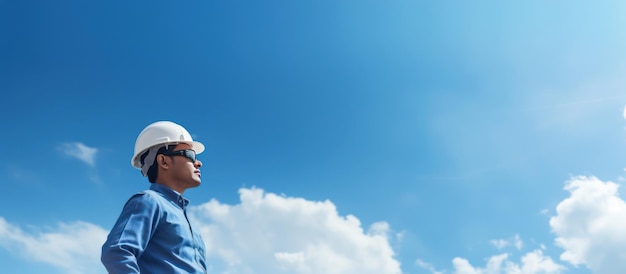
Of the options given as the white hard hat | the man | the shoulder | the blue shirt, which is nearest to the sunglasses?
the man

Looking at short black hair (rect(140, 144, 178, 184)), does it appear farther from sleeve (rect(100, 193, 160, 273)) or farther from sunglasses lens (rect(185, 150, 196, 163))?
Result: sleeve (rect(100, 193, 160, 273))

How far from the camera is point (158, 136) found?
681 cm

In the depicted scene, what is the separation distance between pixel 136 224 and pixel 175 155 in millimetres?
1422

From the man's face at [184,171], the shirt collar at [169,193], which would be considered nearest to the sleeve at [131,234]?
the shirt collar at [169,193]

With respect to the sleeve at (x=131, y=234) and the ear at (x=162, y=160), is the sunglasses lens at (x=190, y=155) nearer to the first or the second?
the ear at (x=162, y=160)

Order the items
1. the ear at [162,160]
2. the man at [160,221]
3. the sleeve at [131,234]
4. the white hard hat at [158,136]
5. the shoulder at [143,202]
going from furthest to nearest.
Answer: the white hard hat at [158,136] → the ear at [162,160] → the shoulder at [143,202] → the man at [160,221] → the sleeve at [131,234]

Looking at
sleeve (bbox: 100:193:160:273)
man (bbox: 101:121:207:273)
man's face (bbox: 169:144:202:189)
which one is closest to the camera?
sleeve (bbox: 100:193:160:273)

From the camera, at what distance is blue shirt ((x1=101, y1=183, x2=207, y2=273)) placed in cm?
474

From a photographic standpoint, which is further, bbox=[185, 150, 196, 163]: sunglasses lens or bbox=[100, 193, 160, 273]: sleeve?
bbox=[185, 150, 196, 163]: sunglasses lens

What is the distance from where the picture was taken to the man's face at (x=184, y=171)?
6.18 m

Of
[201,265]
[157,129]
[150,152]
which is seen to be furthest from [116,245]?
[157,129]

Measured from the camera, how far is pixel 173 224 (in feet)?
17.9

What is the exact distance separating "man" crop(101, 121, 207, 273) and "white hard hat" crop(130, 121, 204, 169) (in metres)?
0.01

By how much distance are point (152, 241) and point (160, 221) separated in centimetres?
22
